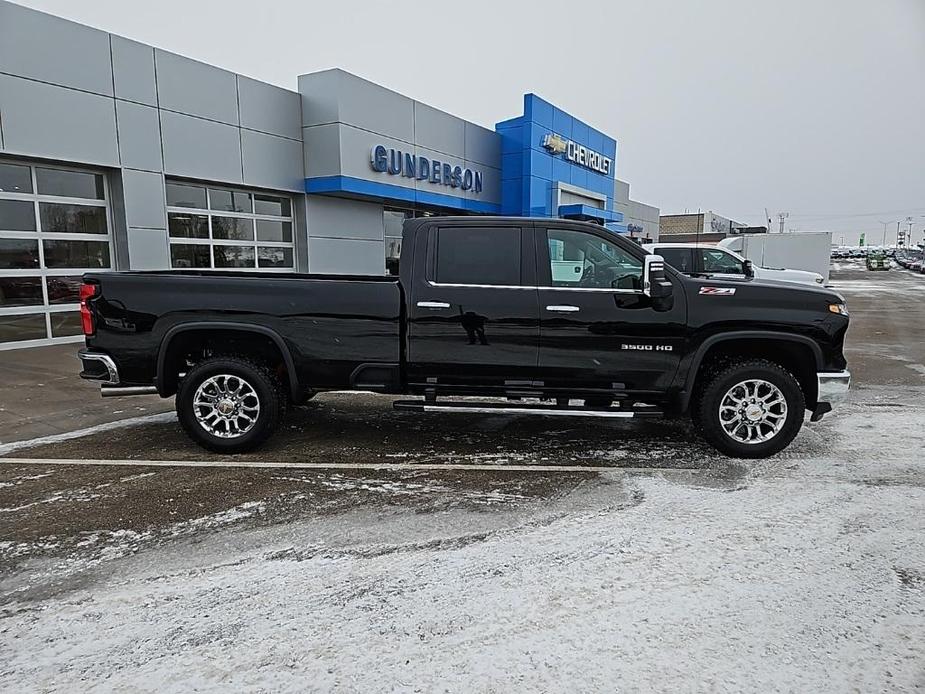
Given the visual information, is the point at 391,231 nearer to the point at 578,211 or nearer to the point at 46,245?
the point at 578,211

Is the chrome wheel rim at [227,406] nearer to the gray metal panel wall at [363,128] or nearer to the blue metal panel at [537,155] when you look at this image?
the gray metal panel wall at [363,128]

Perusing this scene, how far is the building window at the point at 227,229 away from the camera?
14016mm

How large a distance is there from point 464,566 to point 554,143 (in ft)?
72.5

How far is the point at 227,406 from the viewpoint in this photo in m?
5.53

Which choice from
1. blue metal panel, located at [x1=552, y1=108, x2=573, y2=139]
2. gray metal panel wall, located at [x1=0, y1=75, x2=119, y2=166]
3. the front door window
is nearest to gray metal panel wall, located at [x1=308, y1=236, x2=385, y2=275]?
gray metal panel wall, located at [x1=0, y1=75, x2=119, y2=166]

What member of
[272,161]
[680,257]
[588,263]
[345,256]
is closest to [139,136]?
[272,161]

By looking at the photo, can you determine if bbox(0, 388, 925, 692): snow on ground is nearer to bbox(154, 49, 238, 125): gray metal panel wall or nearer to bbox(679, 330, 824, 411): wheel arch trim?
bbox(679, 330, 824, 411): wheel arch trim

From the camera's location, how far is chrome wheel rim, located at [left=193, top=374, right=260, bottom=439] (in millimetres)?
5508

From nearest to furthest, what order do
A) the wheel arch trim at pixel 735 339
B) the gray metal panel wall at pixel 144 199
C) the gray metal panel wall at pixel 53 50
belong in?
the wheel arch trim at pixel 735 339
the gray metal panel wall at pixel 53 50
the gray metal panel wall at pixel 144 199

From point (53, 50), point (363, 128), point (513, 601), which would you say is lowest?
point (513, 601)

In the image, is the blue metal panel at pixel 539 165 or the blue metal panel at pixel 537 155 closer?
the blue metal panel at pixel 537 155

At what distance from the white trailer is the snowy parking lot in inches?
1188

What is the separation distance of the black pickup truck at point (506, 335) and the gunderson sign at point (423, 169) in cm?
1271

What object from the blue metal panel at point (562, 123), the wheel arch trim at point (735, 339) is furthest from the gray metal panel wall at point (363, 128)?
the wheel arch trim at point (735, 339)
